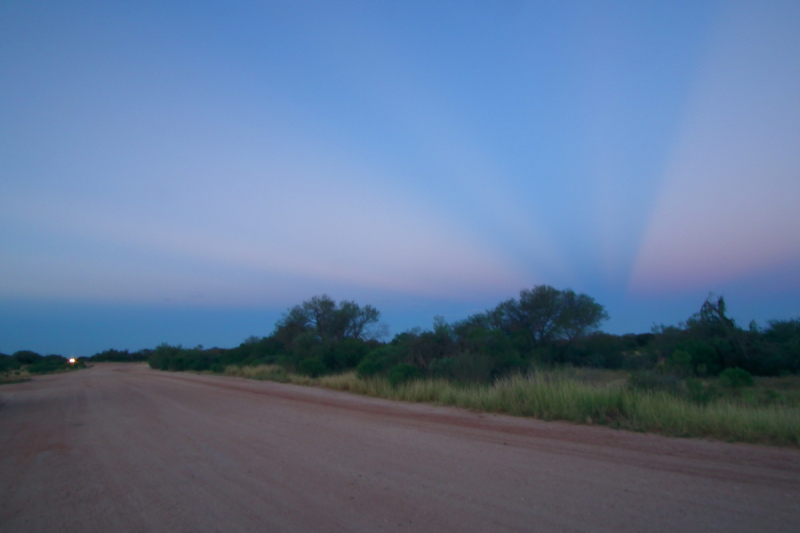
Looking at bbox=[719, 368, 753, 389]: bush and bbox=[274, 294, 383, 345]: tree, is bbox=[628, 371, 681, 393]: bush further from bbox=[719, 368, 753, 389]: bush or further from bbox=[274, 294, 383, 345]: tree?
bbox=[274, 294, 383, 345]: tree

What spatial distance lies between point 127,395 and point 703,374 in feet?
90.2

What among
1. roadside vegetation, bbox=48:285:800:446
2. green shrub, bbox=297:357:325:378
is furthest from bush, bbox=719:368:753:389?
green shrub, bbox=297:357:325:378

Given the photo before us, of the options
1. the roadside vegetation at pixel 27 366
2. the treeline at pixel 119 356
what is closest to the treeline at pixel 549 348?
the roadside vegetation at pixel 27 366

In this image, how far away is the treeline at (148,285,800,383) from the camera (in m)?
22.3

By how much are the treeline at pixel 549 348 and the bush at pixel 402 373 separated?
0.05 meters

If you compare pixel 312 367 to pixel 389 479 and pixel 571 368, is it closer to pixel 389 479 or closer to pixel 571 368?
pixel 571 368

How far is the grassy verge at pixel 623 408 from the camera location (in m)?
9.70

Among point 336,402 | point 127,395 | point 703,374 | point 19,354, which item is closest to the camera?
point 336,402

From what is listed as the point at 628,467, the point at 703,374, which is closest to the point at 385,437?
the point at 628,467

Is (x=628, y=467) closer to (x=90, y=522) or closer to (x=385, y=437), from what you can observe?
(x=385, y=437)

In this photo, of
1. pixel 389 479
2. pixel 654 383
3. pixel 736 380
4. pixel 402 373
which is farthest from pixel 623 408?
pixel 402 373

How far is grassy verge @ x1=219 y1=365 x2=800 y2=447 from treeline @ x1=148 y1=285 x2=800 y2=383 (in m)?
2.43

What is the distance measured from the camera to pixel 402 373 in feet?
71.2

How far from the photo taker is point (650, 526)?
5.39 metres
